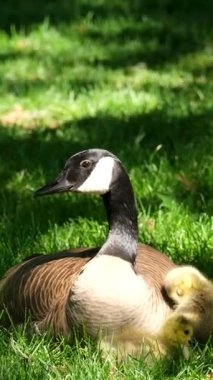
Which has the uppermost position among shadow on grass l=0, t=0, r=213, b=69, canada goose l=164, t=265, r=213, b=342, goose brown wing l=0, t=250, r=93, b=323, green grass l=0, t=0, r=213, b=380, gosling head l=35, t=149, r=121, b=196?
gosling head l=35, t=149, r=121, b=196

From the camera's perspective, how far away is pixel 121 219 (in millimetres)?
4191

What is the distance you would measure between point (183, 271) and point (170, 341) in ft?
1.03

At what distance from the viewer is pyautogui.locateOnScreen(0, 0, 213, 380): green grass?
4.21m

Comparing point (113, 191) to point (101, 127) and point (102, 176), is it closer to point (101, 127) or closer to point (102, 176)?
point (102, 176)

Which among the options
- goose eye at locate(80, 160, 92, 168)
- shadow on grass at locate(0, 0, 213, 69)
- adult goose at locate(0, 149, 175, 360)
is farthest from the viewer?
shadow on grass at locate(0, 0, 213, 69)

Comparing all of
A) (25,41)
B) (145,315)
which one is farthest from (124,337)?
(25,41)

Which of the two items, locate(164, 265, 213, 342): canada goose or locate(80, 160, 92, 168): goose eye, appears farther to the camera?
locate(80, 160, 92, 168): goose eye

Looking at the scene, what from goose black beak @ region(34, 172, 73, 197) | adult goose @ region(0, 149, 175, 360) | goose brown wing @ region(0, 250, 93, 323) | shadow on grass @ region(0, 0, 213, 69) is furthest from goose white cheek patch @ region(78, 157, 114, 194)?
shadow on grass @ region(0, 0, 213, 69)

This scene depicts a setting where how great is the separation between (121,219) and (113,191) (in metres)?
0.12

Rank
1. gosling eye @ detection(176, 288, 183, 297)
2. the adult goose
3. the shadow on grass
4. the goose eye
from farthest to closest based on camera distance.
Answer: the shadow on grass
the goose eye
gosling eye @ detection(176, 288, 183, 297)
the adult goose

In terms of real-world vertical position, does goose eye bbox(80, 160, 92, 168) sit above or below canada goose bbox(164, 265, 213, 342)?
above

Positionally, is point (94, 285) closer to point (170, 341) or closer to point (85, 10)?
point (170, 341)

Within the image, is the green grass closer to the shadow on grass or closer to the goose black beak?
the shadow on grass

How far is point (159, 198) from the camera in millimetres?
5789
